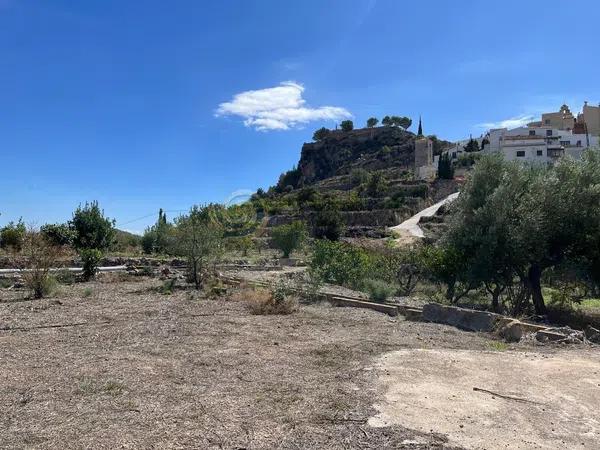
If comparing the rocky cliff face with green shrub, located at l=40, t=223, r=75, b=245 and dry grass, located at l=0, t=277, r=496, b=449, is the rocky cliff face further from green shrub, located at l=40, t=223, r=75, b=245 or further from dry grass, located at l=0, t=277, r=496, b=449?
dry grass, located at l=0, t=277, r=496, b=449

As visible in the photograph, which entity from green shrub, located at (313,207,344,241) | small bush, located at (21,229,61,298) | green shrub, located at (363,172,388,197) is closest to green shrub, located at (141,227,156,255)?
small bush, located at (21,229,61,298)

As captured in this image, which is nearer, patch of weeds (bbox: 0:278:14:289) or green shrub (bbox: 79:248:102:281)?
patch of weeds (bbox: 0:278:14:289)

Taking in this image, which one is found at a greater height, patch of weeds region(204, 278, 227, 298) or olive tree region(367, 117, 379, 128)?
olive tree region(367, 117, 379, 128)

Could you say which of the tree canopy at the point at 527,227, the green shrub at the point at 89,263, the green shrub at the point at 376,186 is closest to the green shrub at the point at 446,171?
the green shrub at the point at 376,186

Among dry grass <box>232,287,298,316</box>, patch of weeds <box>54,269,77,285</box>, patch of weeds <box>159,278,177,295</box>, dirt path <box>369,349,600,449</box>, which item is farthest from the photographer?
patch of weeds <box>54,269,77,285</box>

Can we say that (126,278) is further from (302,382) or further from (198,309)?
(302,382)

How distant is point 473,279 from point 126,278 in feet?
39.7

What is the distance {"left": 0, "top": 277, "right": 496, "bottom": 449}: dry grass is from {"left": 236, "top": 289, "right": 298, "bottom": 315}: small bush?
1.57 feet

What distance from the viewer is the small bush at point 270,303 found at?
11430mm

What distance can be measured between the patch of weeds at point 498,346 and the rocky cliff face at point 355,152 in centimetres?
8255

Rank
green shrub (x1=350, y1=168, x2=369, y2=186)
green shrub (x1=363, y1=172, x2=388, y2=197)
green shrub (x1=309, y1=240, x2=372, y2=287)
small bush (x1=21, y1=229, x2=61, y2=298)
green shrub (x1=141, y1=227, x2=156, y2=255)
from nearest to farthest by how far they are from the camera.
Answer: small bush (x1=21, y1=229, x2=61, y2=298) < green shrub (x1=309, y1=240, x2=372, y2=287) < green shrub (x1=141, y1=227, x2=156, y2=255) < green shrub (x1=363, y1=172, x2=388, y2=197) < green shrub (x1=350, y1=168, x2=369, y2=186)

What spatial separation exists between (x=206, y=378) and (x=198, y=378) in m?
0.09

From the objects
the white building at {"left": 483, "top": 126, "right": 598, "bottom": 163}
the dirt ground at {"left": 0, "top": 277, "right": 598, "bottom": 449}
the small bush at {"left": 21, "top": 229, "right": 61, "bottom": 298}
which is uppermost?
the white building at {"left": 483, "top": 126, "right": 598, "bottom": 163}

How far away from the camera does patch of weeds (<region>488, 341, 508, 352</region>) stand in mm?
8078
